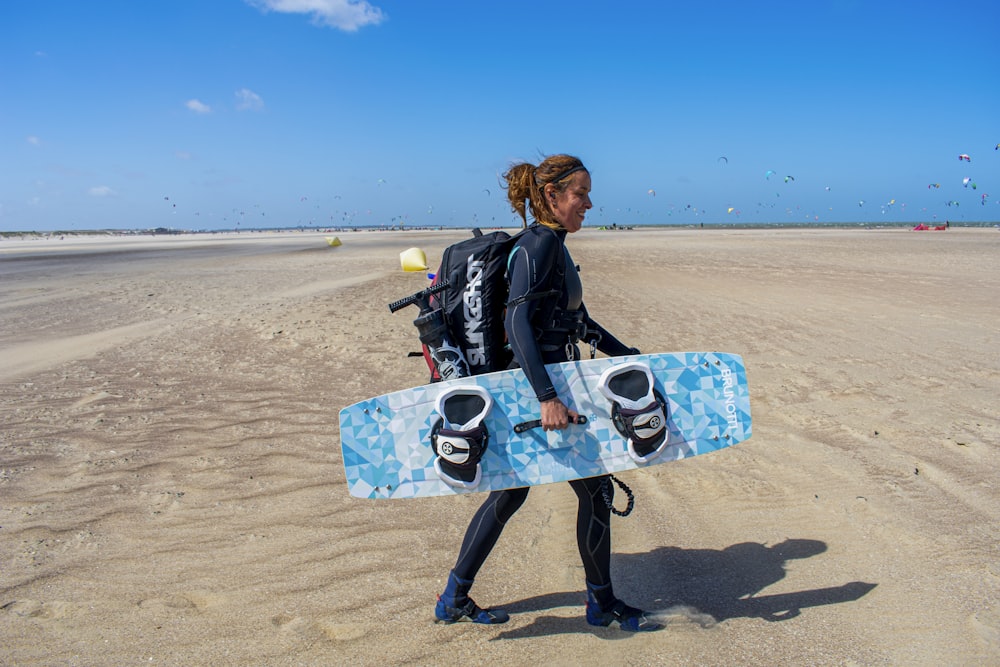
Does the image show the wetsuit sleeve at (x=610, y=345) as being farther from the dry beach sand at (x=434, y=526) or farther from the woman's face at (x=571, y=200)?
the dry beach sand at (x=434, y=526)

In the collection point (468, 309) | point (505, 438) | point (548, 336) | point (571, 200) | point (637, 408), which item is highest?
point (571, 200)

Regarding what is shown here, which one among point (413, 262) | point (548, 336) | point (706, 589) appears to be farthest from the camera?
point (413, 262)

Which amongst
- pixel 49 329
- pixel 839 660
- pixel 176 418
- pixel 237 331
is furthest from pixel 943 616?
pixel 49 329

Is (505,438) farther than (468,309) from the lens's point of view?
Yes

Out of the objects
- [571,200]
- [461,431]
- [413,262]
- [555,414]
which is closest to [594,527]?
[555,414]

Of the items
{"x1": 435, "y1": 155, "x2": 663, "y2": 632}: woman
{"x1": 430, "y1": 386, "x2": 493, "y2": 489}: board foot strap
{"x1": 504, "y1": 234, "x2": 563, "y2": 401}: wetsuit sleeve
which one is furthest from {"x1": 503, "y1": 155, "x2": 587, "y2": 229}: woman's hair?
{"x1": 430, "y1": 386, "x2": 493, "y2": 489}: board foot strap

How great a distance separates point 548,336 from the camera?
9.34ft

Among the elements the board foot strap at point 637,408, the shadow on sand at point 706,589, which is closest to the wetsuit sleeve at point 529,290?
the board foot strap at point 637,408

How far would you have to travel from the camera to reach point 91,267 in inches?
953

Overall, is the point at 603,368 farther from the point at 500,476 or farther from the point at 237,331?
the point at 237,331

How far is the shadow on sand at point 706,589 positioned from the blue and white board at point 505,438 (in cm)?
77

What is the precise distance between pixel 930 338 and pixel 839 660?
24.6 ft

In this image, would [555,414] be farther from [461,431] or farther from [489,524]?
[489,524]

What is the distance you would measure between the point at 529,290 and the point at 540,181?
→ 1.78 feet
